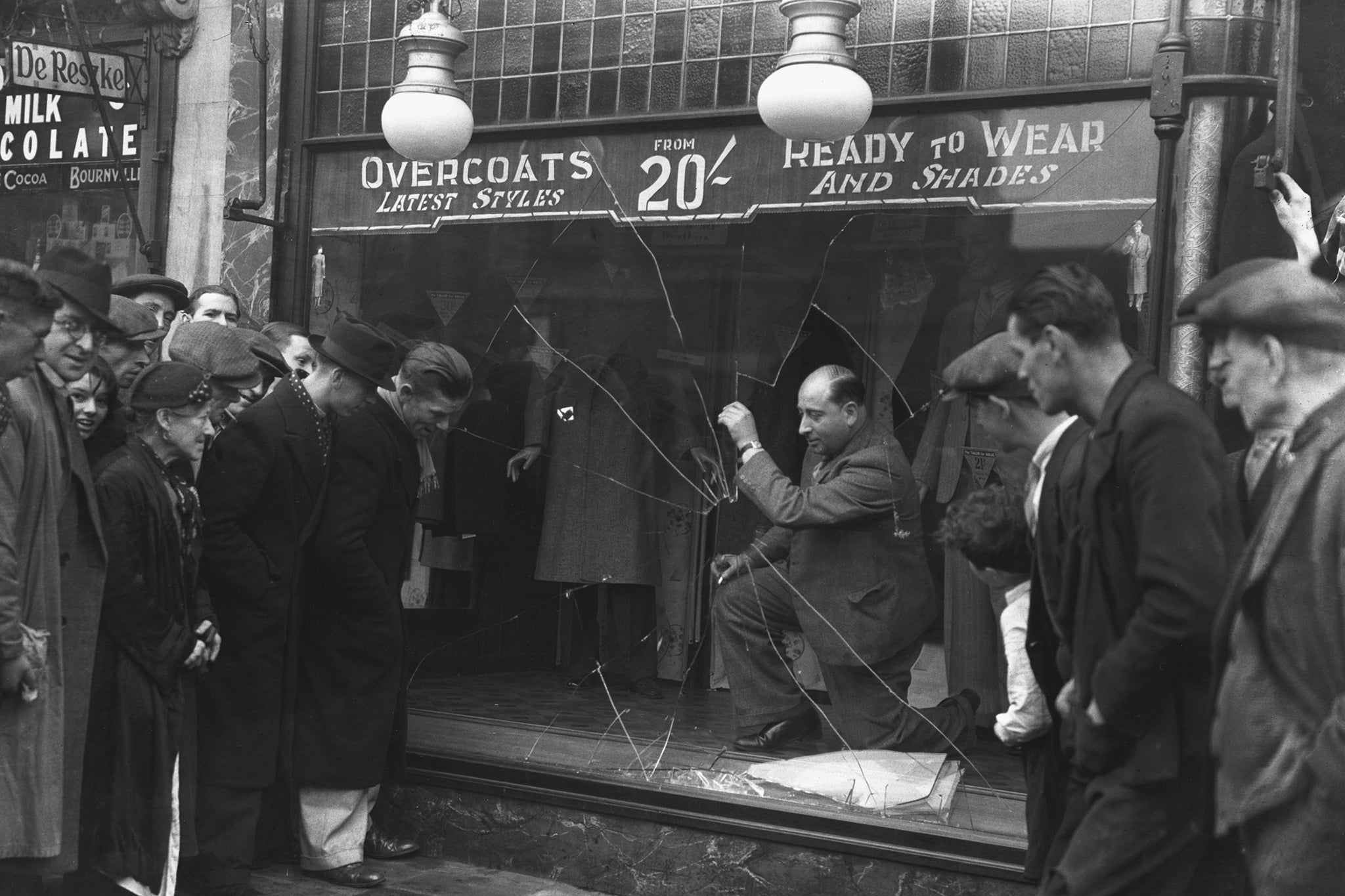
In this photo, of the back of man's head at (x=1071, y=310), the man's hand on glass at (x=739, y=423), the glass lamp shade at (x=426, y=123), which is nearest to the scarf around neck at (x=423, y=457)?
the glass lamp shade at (x=426, y=123)

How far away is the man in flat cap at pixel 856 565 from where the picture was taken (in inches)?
217

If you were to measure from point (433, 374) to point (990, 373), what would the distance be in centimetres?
239

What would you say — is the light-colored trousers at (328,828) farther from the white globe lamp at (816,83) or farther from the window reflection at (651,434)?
the white globe lamp at (816,83)

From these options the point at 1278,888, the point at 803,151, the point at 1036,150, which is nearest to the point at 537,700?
the point at 803,151

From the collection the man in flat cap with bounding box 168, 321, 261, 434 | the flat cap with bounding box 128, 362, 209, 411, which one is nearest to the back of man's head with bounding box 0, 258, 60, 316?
the flat cap with bounding box 128, 362, 209, 411

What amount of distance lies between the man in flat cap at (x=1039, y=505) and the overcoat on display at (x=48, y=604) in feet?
8.02

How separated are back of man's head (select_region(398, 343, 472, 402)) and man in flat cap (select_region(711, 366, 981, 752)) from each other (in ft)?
3.38

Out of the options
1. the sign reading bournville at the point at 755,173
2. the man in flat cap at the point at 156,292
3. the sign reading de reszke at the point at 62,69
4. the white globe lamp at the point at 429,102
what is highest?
the sign reading de reszke at the point at 62,69

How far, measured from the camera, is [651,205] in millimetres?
6102

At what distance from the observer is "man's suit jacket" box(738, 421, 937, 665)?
5504 millimetres

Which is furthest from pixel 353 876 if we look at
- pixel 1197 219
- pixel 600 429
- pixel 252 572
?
pixel 1197 219

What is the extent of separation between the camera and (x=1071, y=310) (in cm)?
329

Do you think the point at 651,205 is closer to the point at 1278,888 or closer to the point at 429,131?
the point at 429,131

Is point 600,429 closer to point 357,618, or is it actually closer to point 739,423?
point 739,423
